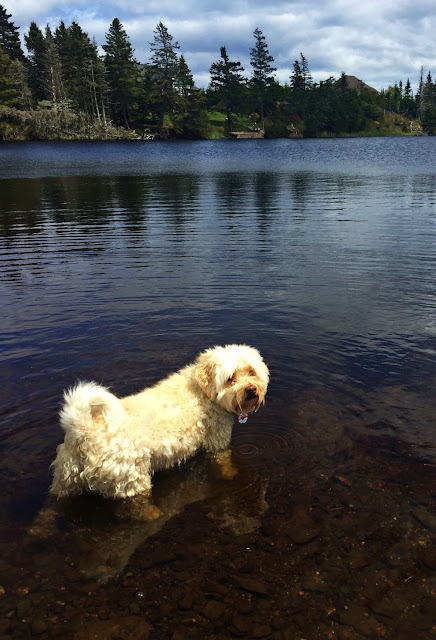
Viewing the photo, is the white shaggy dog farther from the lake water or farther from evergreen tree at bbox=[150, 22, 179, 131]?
evergreen tree at bbox=[150, 22, 179, 131]

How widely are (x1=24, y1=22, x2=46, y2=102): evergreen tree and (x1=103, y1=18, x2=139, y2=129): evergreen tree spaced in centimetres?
1687

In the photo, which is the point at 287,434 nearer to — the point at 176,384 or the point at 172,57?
the point at 176,384

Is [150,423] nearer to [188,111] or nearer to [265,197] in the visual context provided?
[265,197]

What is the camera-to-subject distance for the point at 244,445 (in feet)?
21.4

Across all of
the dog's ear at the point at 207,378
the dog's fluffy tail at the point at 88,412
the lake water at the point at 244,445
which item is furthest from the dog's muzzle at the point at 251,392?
the dog's fluffy tail at the point at 88,412

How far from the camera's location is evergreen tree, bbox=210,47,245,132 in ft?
440

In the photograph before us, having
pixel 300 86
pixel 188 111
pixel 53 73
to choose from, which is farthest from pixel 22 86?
pixel 300 86

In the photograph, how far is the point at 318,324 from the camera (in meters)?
10.4

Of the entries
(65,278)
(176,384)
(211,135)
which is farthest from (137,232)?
(211,135)

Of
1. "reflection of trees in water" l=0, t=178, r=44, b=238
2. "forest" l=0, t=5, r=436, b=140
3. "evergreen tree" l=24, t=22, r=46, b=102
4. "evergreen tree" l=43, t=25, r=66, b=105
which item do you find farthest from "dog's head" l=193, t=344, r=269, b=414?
"evergreen tree" l=24, t=22, r=46, b=102

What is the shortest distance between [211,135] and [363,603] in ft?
414

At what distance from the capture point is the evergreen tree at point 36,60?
120m

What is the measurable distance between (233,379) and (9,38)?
503 feet

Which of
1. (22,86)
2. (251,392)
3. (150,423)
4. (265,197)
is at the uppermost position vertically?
(22,86)
